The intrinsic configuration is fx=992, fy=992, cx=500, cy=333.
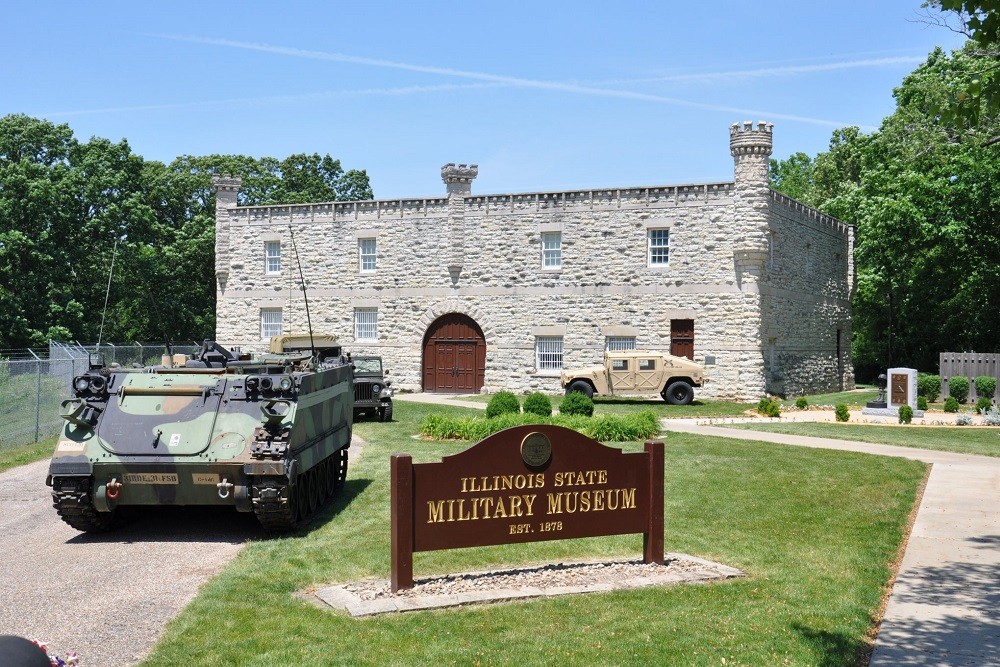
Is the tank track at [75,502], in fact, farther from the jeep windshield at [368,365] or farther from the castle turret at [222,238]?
the castle turret at [222,238]

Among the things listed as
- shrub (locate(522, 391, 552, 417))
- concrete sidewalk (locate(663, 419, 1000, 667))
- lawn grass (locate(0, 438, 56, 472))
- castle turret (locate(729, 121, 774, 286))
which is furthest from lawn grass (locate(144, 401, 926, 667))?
castle turret (locate(729, 121, 774, 286))

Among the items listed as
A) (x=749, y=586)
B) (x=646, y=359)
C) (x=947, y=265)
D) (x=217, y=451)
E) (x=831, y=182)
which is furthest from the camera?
(x=831, y=182)

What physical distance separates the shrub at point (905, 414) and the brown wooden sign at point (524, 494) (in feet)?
58.7

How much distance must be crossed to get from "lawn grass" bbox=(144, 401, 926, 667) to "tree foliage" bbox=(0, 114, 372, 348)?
29.5 meters

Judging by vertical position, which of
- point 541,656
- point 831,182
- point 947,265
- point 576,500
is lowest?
point 541,656

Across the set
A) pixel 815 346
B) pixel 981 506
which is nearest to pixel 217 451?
pixel 981 506

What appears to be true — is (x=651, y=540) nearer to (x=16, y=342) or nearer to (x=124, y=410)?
(x=124, y=410)

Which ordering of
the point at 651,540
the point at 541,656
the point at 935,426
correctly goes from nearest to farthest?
the point at 541,656
the point at 651,540
the point at 935,426

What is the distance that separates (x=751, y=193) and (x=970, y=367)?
853 cm

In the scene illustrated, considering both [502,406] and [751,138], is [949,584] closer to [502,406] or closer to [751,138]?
[502,406]

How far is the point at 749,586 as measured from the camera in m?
8.77

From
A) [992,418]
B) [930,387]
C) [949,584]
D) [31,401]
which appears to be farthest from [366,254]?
[949,584]

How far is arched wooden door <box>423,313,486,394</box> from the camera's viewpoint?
114 feet

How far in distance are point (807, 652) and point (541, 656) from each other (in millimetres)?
1856
